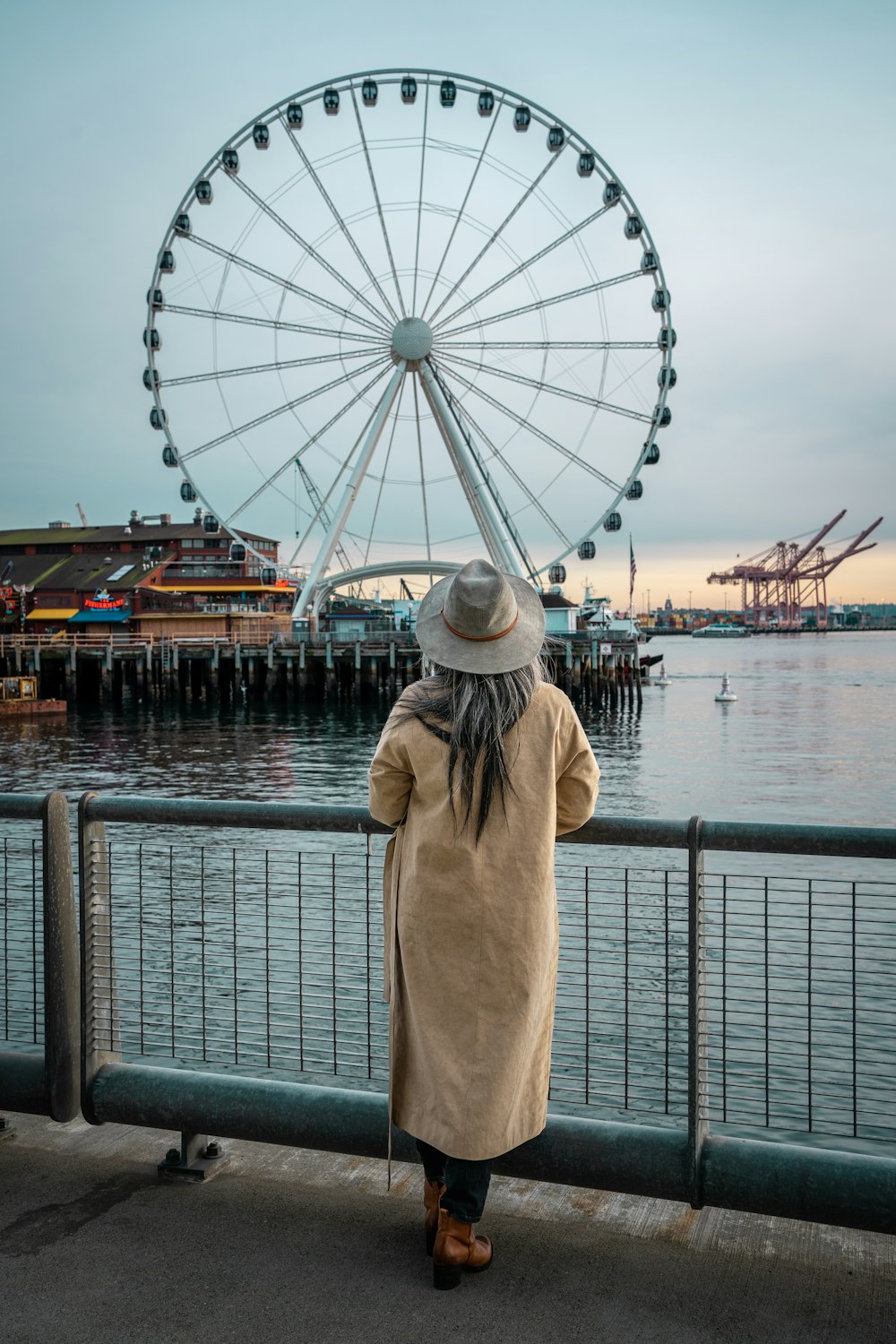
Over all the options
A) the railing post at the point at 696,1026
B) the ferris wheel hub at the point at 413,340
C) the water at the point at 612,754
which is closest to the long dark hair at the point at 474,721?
the railing post at the point at 696,1026

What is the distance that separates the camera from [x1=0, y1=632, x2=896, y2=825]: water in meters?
29.2

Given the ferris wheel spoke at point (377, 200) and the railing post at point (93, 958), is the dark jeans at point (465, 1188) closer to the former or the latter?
the railing post at point (93, 958)

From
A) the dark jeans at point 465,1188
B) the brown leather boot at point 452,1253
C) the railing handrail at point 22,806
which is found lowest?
the brown leather boot at point 452,1253

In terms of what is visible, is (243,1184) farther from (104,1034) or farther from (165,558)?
(165,558)

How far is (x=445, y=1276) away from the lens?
338 centimetres

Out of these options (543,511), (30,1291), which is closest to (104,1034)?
(30,1291)

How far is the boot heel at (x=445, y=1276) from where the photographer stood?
11.1 ft

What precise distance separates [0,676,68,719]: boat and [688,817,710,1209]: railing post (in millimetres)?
55576

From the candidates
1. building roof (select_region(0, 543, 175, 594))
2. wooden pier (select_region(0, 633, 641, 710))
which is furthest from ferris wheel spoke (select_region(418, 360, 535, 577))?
building roof (select_region(0, 543, 175, 594))

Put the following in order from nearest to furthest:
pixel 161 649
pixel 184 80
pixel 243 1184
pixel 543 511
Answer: pixel 243 1184, pixel 184 80, pixel 543 511, pixel 161 649

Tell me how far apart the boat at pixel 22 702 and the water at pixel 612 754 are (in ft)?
4.75

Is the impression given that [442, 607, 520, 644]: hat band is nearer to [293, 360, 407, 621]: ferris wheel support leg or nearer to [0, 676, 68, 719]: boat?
[293, 360, 407, 621]: ferris wheel support leg

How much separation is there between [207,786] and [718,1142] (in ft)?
92.0

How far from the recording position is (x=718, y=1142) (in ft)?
11.7
